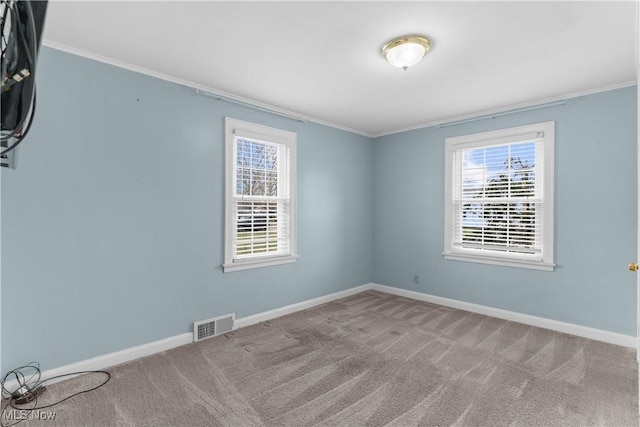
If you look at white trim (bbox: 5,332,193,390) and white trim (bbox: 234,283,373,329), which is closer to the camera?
white trim (bbox: 5,332,193,390)

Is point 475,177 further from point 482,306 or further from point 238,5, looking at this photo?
point 238,5

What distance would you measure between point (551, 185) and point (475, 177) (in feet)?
2.79

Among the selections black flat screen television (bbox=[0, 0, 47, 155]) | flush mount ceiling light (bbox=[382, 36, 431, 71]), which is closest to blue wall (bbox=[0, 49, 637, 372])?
black flat screen television (bbox=[0, 0, 47, 155])

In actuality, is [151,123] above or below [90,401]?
above

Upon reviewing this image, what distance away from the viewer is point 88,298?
8.71ft

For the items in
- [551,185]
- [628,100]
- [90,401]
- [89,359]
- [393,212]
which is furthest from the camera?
[393,212]

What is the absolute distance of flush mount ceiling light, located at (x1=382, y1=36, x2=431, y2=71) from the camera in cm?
235

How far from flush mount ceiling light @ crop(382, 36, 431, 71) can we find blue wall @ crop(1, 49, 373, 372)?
185 centimetres

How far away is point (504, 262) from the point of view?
3963 mm

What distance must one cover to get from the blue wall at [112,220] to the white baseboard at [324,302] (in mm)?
65

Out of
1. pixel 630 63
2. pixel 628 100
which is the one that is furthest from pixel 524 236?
pixel 630 63

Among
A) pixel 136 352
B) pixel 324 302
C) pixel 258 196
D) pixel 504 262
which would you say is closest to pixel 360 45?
pixel 258 196

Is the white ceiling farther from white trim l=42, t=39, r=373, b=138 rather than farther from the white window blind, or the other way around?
the white window blind

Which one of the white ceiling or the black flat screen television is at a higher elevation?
the white ceiling
